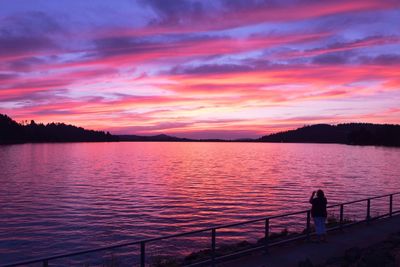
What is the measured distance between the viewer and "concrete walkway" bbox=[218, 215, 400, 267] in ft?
42.6

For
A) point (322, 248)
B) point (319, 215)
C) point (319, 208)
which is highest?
point (319, 208)

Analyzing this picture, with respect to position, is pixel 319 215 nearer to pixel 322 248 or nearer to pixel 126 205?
pixel 322 248

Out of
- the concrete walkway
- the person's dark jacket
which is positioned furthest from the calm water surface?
the person's dark jacket

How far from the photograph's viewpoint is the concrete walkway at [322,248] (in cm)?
1298

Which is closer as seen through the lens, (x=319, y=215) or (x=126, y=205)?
(x=319, y=215)

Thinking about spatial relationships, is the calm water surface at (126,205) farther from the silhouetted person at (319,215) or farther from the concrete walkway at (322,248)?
the silhouetted person at (319,215)

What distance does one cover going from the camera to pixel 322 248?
1469 centimetres

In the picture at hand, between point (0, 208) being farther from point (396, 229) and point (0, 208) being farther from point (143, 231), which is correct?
point (396, 229)

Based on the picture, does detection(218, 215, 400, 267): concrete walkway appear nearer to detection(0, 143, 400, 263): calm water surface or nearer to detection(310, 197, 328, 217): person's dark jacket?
detection(310, 197, 328, 217): person's dark jacket

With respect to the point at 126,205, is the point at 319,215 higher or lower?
higher

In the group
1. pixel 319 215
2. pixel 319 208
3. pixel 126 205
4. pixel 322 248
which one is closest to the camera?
pixel 322 248

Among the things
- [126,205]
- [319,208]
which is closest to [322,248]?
[319,208]

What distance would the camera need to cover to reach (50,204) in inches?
1560

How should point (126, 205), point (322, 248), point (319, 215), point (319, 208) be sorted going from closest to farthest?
point (322, 248), point (319, 215), point (319, 208), point (126, 205)
